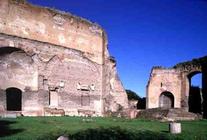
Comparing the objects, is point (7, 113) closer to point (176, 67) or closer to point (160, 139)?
point (160, 139)

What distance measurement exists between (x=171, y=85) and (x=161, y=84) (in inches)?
37.0

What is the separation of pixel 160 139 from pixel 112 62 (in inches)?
728

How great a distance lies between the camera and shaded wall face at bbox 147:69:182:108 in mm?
29469

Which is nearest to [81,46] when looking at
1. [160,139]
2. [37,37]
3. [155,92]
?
[37,37]

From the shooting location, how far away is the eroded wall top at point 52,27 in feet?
61.7

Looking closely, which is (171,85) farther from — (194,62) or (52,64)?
(52,64)

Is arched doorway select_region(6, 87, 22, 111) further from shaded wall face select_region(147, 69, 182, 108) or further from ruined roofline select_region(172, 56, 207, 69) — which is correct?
ruined roofline select_region(172, 56, 207, 69)

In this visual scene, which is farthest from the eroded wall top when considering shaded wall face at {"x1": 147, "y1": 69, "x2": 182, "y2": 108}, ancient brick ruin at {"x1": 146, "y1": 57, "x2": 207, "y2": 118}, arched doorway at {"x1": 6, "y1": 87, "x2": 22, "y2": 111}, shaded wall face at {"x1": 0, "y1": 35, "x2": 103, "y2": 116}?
ancient brick ruin at {"x1": 146, "y1": 57, "x2": 207, "y2": 118}

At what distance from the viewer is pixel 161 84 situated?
2970 cm

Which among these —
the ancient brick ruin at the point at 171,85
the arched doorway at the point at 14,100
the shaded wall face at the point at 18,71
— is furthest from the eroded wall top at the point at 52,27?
the ancient brick ruin at the point at 171,85

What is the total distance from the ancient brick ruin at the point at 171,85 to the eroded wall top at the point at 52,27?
736cm

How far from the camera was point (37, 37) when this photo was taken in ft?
66.2

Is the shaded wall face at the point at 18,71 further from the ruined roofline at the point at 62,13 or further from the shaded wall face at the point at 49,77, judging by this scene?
the ruined roofline at the point at 62,13

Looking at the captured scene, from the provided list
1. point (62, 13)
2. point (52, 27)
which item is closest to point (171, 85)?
point (62, 13)
